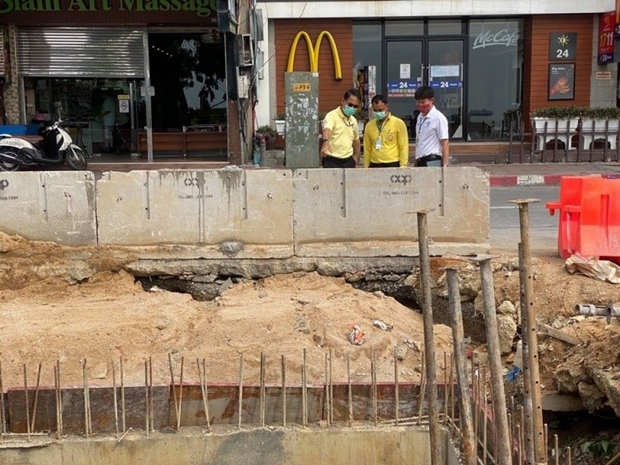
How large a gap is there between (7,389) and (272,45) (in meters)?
12.7

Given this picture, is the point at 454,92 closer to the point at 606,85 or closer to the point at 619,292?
the point at 606,85

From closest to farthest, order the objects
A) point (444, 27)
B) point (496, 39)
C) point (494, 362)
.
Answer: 1. point (494, 362)
2. point (444, 27)
3. point (496, 39)

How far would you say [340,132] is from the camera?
8.47 m

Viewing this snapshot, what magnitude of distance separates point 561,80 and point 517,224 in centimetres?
828

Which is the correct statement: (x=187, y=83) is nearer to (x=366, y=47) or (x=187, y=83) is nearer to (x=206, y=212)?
(x=366, y=47)

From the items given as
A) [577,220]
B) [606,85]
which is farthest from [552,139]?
[577,220]

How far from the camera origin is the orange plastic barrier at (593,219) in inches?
284

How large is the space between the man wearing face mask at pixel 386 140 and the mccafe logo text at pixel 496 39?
9.85 m

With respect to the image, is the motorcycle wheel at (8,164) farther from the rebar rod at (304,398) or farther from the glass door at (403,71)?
the rebar rod at (304,398)

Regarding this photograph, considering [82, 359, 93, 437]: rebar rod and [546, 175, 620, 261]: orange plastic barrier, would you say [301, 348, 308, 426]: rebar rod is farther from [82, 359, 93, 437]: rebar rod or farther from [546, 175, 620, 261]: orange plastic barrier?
[546, 175, 620, 261]: orange plastic barrier

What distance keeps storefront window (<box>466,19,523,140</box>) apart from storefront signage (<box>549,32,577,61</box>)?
72 cm

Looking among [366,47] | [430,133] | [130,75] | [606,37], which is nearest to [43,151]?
[130,75]

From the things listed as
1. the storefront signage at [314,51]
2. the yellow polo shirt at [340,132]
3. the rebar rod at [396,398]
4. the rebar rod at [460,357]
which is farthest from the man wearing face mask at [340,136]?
the storefront signage at [314,51]

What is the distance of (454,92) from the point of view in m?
17.5
